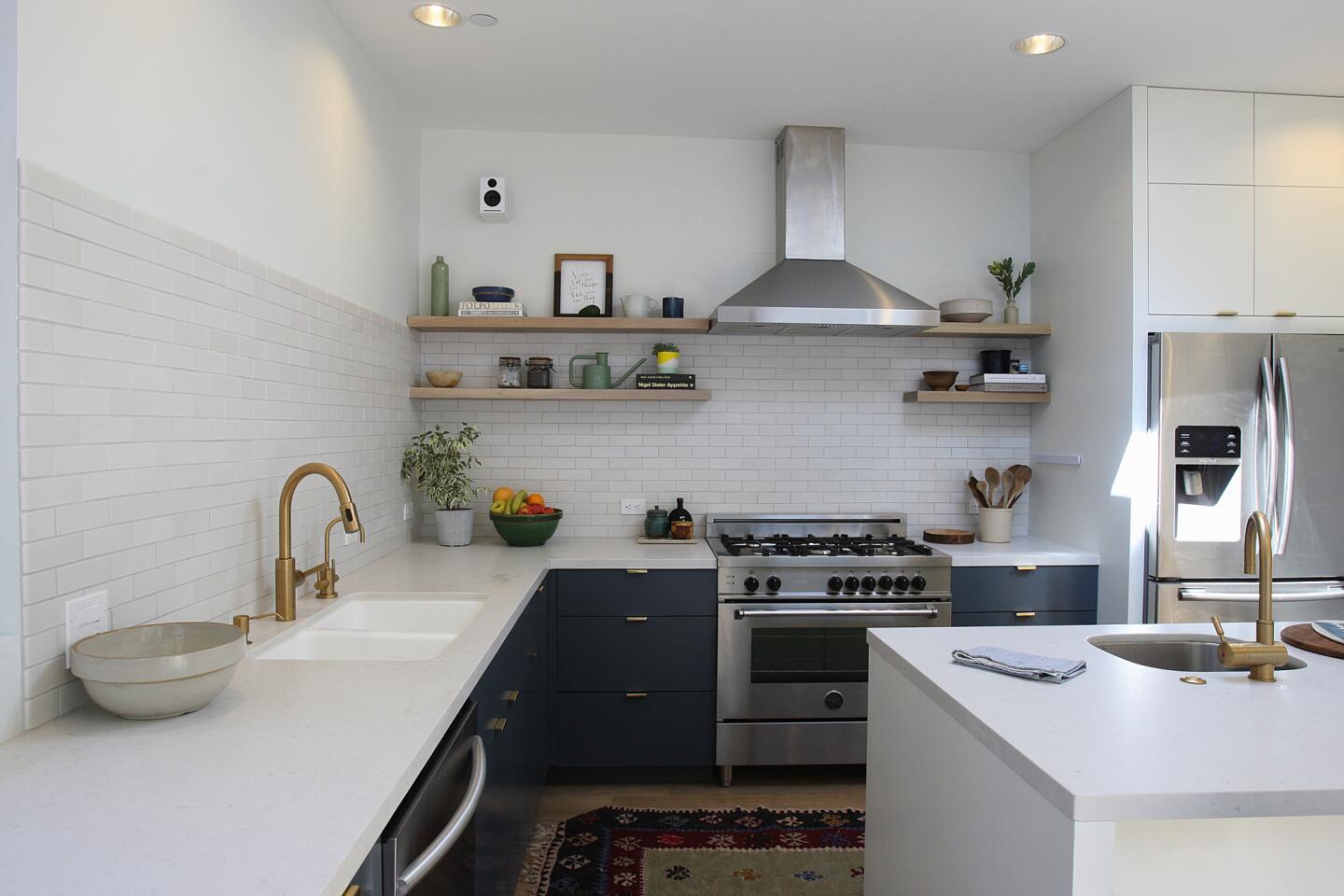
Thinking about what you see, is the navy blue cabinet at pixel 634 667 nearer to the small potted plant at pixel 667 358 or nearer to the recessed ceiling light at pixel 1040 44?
the small potted plant at pixel 667 358

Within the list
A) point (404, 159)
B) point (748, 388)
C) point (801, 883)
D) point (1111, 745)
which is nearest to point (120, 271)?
point (1111, 745)

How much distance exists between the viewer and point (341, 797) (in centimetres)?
115

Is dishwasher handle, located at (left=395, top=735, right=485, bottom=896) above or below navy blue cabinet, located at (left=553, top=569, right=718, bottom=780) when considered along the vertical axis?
above

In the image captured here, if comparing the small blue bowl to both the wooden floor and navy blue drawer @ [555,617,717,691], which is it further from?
the wooden floor

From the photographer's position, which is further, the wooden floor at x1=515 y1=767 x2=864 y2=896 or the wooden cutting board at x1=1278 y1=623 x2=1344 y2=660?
the wooden floor at x1=515 y1=767 x2=864 y2=896

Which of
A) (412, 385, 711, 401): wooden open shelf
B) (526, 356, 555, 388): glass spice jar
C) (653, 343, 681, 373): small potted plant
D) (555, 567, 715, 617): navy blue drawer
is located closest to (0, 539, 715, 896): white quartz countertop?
(555, 567, 715, 617): navy blue drawer

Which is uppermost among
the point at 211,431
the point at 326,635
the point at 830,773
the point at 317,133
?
the point at 317,133

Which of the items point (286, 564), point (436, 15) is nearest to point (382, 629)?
point (286, 564)

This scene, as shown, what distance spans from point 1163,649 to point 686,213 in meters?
2.77

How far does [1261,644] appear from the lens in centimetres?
172

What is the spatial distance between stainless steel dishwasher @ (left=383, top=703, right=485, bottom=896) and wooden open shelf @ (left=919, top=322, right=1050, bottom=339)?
2843 millimetres

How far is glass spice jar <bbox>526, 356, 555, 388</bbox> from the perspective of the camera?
376cm

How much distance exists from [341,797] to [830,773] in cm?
284

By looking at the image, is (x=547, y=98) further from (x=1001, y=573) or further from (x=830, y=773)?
(x=830, y=773)
